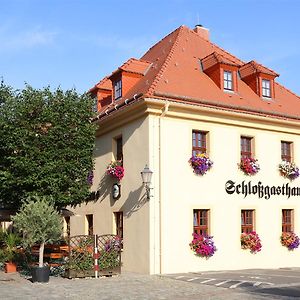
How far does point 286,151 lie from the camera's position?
20.9 metres

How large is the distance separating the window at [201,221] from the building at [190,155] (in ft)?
0.12

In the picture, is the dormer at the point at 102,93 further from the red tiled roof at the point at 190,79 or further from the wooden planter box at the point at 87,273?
the wooden planter box at the point at 87,273

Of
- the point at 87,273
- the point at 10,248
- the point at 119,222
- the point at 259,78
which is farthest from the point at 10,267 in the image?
the point at 259,78

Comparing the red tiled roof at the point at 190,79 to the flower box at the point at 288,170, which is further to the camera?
the flower box at the point at 288,170

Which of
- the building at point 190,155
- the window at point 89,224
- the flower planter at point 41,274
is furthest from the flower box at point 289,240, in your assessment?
the flower planter at point 41,274

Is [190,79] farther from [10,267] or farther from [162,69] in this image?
[10,267]

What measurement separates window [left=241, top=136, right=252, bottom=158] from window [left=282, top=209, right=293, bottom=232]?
2.93 meters

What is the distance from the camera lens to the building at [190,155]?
678 inches

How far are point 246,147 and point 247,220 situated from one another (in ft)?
9.39

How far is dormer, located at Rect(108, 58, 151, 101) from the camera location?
2025 centimetres

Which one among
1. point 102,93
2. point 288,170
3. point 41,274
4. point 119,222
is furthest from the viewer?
point 102,93

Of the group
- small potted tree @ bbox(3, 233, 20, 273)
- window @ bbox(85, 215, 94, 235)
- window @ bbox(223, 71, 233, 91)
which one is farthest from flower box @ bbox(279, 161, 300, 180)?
small potted tree @ bbox(3, 233, 20, 273)

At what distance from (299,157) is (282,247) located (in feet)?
12.9

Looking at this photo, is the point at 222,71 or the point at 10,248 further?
the point at 222,71
